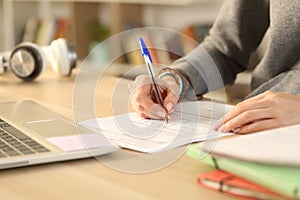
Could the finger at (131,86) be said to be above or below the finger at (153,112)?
above

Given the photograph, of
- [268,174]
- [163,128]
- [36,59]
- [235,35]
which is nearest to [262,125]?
[163,128]

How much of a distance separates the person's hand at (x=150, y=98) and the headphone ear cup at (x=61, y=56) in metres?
0.48

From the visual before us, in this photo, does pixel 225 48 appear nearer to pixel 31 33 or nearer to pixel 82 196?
pixel 82 196

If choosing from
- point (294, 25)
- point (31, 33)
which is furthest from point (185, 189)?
point (31, 33)

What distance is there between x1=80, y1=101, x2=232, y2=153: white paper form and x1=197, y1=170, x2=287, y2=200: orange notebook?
17cm

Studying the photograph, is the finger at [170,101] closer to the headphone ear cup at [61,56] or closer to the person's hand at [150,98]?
the person's hand at [150,98]

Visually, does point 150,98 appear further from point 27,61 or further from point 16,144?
point 27,61

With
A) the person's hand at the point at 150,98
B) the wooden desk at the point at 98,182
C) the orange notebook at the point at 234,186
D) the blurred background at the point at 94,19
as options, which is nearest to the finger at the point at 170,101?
the person's hand at the point at 150,98

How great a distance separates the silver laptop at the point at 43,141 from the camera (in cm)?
77

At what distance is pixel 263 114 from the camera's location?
2.93ft

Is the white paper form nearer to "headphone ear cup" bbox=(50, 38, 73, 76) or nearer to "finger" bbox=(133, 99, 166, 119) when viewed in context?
"finger" bbox=(133, 99, 166, 119)

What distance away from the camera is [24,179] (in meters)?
0.73

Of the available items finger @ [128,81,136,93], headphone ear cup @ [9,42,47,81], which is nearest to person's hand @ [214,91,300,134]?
finger @ [128,81,136,93]

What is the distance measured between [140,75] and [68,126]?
0.69 ft
